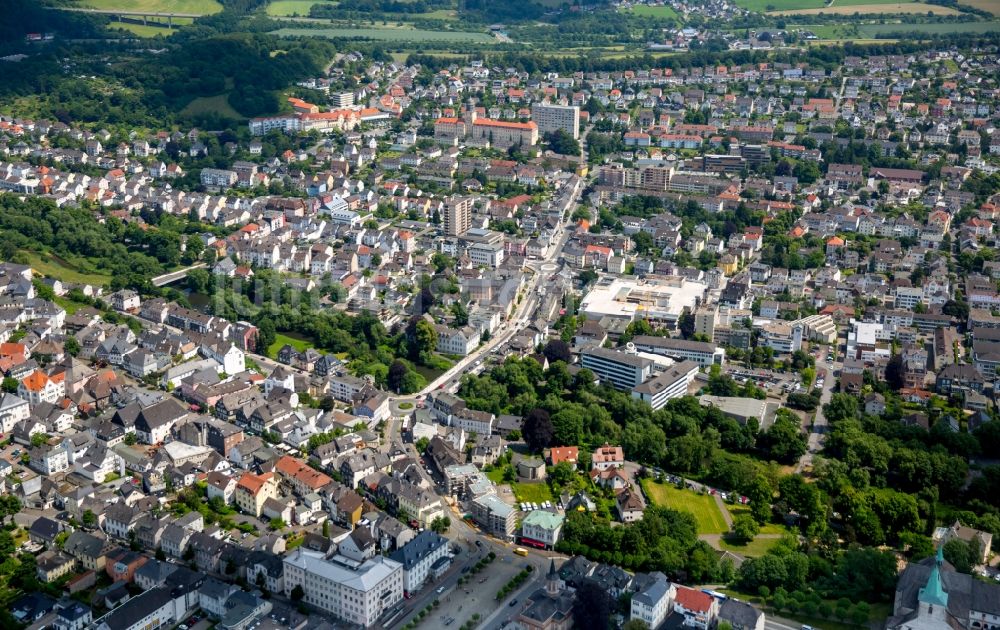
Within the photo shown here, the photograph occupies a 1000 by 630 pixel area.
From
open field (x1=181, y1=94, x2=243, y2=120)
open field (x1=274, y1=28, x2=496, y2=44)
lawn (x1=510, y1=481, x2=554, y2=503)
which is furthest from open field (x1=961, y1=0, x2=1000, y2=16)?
lawn (x1=510, y1=481, x2=554, y2=503)

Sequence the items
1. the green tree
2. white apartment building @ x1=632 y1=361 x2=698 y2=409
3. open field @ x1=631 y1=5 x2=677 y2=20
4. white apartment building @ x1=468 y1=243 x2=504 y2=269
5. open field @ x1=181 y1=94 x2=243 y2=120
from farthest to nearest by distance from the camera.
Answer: open field @ x1=631 y1=5 x2=677 y2=20 < open field @ x1=181 y1=94 x2=243 y2=120 < white apartment building @ x1=468 y1=243 x2=504 y2=269 < white apartment building @ x1=632 y1=361 x2=698 y2=409 < the green tree

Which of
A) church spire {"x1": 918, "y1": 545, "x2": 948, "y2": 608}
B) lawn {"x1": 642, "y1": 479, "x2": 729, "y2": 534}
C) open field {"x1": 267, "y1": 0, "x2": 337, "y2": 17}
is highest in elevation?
open field {"x1": 267, "y1": 0, "x2": 337, "y2": 17}

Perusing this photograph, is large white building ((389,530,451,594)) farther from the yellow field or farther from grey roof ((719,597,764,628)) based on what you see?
the yellow field

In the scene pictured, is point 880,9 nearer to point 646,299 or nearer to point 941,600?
point 646,299

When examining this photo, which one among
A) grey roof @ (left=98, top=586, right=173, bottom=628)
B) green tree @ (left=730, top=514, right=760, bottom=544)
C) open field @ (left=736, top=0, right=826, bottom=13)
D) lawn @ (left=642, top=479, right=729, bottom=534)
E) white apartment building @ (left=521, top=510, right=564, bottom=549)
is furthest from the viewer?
open field @ (left=736, top=0, right=826, bottom=13)

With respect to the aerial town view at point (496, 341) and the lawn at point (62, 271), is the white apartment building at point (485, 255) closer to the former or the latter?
the aerial town view at point (496, 341)

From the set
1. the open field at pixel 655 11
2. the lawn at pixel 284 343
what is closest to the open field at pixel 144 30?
the open field at pixel 655 11

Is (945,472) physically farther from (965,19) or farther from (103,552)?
(965,19)

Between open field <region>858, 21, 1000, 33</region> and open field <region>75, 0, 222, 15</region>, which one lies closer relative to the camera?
open field <region>858, 21, 1000, 33</region>
